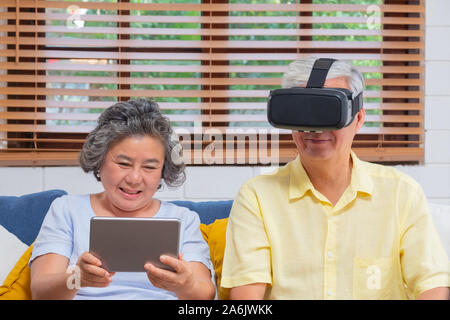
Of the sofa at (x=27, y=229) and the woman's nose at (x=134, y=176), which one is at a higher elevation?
the woman's nose at (x=134, y=176)

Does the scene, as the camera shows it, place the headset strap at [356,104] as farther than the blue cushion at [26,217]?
No

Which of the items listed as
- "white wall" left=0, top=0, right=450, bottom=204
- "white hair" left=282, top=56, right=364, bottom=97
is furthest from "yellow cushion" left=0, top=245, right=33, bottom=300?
"white hair" left=282, top=56, right=364, bottom=97

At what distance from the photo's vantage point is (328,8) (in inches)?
84.6

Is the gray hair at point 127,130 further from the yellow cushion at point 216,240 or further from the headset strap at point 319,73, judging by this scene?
the headset strap at point 319,73

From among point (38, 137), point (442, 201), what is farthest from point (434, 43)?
point (38, 137)

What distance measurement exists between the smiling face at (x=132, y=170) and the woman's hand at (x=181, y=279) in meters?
0.21

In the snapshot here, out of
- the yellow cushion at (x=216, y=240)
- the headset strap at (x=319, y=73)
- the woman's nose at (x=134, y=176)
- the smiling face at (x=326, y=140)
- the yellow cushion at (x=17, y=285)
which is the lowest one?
the yellow cushion at (x=17, y=285)

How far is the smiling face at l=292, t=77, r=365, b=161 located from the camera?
1.09m

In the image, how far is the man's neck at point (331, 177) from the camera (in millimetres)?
1180

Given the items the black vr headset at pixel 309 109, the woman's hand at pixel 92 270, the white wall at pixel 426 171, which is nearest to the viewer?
the black vr headset at pixel 309 109

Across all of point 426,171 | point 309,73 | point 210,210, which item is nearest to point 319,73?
point 309,73

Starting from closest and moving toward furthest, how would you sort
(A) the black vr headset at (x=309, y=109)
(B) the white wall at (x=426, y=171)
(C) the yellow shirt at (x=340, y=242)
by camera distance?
(A) the black vr headset at (x=309, y=109), (C) the yellow shirt at (x=340, y=242), (B) the white wall at (x=426, y=171)

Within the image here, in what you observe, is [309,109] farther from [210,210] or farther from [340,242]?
[210,210]

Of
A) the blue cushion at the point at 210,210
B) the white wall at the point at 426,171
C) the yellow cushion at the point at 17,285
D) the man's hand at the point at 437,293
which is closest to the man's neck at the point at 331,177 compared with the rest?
the man's hand at the point at 437,293
